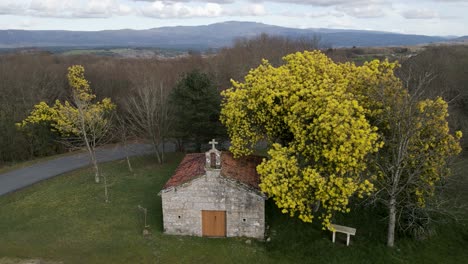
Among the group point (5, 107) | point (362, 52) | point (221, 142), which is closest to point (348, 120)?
point (221, 142)

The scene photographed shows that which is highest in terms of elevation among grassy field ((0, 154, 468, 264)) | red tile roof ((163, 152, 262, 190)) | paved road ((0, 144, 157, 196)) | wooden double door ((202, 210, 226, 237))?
red tile roof ((163, 152, 262, 190))

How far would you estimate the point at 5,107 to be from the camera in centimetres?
4544

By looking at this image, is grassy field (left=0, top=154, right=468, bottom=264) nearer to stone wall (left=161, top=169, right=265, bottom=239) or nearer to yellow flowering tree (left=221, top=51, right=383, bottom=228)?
stone wall (left=161, top=169, right=265, bottom=239)

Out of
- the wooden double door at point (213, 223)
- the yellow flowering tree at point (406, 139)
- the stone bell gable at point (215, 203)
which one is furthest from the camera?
the wooden double door at point (213, 223)

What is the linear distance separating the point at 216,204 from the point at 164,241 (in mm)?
3829

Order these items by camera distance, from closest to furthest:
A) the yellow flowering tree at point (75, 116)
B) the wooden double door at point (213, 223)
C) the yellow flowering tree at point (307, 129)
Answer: the yellow flowering tree at point (307, 129) → the wooden double door at point (213, 223) → the yellow flowering tree at point (75, 116)

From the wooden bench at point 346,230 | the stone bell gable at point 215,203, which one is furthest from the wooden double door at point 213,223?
the wooden bench at point 346,230

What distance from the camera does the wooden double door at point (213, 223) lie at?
71.1ft

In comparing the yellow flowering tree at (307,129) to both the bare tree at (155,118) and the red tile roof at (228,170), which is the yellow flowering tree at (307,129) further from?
the bare tree at (155,118)

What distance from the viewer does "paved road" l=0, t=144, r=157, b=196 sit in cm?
3409

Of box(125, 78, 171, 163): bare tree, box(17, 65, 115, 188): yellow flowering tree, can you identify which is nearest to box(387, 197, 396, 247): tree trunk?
box(125, 78, 171, 163): bare tree

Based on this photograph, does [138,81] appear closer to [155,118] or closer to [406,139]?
[155,118]

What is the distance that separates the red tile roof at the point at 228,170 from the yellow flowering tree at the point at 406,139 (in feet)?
22.9

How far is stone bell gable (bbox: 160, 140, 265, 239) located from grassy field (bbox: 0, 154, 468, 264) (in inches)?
25.4
